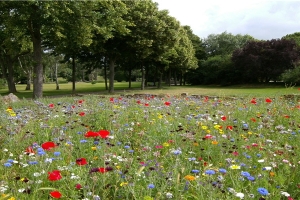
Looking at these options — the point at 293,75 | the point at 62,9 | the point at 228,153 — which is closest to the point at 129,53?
the point at 62,9

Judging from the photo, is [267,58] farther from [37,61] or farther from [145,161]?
[145,161]

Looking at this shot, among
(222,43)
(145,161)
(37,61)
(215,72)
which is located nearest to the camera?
(145,161)

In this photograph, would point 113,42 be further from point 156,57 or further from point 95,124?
point 95,124

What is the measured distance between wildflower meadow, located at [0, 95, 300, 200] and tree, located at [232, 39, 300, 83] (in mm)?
41292

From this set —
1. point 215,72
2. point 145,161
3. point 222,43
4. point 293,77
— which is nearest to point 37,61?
point 145,161

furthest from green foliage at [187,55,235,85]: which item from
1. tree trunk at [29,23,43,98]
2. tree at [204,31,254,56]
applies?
tree trunk at [29,23,43,98]

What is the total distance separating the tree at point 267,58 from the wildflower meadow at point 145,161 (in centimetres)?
4129

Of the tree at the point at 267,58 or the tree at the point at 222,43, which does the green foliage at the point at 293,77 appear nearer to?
the tree at the point at 267,58

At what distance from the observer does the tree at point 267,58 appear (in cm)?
4347

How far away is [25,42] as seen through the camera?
68.2 ft

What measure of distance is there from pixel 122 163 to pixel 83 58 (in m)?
30.4

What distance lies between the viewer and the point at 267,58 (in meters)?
44.8

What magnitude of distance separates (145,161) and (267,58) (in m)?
46.5

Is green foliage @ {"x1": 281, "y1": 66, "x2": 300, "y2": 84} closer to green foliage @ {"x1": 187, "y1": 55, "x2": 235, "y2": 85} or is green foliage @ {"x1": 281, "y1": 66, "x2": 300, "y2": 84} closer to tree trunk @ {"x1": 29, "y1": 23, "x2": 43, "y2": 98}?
green foliage @ {"x1": 187, "y1": 55, "x2": 235, "y2": 85}
